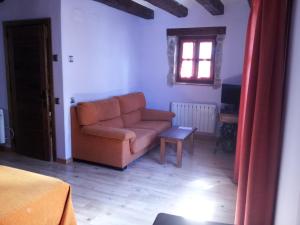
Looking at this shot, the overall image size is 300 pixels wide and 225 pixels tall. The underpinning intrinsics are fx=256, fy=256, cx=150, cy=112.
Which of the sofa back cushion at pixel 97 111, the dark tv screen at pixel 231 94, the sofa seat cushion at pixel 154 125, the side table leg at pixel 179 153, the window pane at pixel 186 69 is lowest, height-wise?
the side table leg at pixel 179 153

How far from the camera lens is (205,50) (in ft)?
16.4

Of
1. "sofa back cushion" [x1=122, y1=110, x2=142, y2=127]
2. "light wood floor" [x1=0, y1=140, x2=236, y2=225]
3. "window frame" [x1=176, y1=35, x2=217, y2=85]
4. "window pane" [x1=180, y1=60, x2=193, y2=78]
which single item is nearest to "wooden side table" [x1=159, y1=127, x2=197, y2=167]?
"light wood floor" [x1=0, y1=140, x2=236, y2=225]

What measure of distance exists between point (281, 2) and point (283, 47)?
247mm

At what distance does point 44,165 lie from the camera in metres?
3.68

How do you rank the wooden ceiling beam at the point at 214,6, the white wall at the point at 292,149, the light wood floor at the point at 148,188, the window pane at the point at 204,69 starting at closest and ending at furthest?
1. the white wall at the point at 292,149
2. the light wood floor at the point at 148,188
3. the wooden ceiling beam at the point at 214,6
4. the window pane at the point at 204,69

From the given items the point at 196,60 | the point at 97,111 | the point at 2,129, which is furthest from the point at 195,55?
the point at 2,129

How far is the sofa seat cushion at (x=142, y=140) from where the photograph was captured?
3637mm

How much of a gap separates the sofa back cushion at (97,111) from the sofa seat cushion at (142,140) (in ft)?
1.62

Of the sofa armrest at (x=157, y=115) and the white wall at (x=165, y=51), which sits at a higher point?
the white wall at (x=165, y=51)

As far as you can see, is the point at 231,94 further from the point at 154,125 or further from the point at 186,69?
the point at 154,125

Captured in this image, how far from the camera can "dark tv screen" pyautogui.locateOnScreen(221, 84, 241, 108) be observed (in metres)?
4.42

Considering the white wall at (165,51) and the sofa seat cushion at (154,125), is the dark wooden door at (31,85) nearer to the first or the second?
the sofa seat cushion at (154,125)

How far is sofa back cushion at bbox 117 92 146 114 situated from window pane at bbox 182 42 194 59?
122cm

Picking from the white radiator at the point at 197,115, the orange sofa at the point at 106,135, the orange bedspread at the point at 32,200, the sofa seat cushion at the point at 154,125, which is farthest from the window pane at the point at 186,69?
the orange bedspread at the point at 32,200
